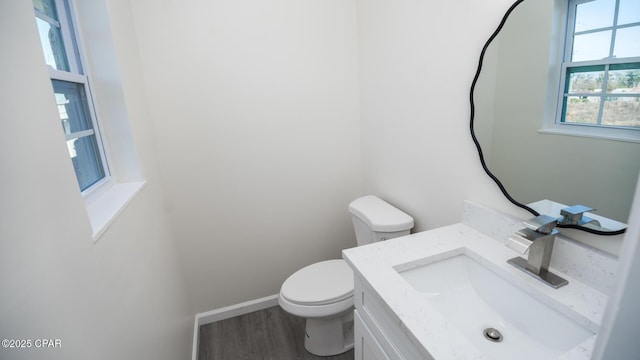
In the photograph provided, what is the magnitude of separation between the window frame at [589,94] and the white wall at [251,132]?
4.36ft

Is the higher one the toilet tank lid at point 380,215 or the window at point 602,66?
the window at point 602,66

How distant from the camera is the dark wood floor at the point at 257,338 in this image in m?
1.84

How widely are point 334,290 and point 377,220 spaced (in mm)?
451

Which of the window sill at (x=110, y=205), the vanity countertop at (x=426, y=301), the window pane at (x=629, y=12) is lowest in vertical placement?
the vanity countertop at (x=426, y=301)

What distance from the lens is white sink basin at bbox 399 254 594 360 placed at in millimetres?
776

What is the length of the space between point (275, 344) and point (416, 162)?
1437mm

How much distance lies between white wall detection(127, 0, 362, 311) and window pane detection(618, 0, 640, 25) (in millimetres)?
1441

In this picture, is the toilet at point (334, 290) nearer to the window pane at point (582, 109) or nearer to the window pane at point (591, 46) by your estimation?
the window pane at point (582, 109)

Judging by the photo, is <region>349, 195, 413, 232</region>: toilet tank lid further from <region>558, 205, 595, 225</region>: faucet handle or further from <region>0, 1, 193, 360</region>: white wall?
<region>0, 1, 193, 360</region>: white wall

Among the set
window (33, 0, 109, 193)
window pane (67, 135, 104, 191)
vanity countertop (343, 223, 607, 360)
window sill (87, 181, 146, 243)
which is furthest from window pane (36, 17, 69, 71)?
vanity countertop (343, 223, 607, 360)

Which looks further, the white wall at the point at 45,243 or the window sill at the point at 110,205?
the window sill at the point at 110,205

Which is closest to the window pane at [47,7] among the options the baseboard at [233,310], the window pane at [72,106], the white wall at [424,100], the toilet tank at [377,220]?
the window pane at [72,106]

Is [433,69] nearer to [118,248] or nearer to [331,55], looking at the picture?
[331,55]

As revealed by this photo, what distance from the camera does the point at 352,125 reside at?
2123 mm
